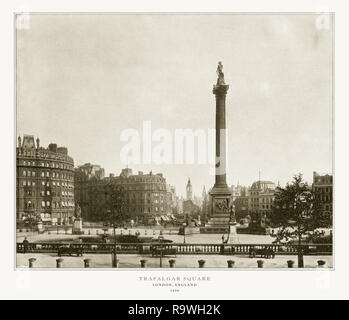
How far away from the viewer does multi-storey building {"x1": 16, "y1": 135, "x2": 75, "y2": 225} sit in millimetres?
13398

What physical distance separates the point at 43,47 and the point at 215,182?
6.51 meters

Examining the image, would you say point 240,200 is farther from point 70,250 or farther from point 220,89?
point 70,250

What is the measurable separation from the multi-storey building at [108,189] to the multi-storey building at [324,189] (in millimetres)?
4606

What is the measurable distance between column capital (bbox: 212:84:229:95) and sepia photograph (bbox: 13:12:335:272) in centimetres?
6

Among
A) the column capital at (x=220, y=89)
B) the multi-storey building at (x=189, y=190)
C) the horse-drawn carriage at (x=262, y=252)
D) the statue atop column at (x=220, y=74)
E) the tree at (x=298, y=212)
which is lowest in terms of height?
the horse-drawn carriage at (x=262, y=252)

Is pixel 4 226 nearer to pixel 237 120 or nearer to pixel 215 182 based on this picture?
pixel 215 182

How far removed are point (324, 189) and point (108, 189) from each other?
665 centimetres

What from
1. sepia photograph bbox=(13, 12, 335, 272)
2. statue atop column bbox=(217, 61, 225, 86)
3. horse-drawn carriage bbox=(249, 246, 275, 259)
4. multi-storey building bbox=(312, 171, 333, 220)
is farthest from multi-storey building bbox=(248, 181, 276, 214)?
statue atop column bbox=(217, 61, 225, 86)

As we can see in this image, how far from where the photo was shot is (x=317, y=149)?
13531mm

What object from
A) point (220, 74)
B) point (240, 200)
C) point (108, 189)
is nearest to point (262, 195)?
point (240, 200)

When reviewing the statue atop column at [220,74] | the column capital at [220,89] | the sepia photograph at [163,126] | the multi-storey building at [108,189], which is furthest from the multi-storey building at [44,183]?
the statue atop column at [220,74]

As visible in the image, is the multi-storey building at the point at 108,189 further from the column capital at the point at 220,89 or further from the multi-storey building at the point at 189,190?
the column capital at the point at 220,89

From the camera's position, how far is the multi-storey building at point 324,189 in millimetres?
13266
